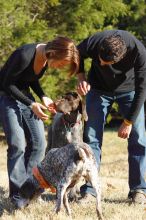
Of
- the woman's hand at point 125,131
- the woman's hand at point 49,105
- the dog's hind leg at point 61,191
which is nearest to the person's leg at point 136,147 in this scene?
the woman's hand at point 125,131

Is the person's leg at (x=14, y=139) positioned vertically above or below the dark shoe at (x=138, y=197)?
above

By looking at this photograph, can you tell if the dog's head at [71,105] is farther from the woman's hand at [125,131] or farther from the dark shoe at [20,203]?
the dark shoe at [20,203]

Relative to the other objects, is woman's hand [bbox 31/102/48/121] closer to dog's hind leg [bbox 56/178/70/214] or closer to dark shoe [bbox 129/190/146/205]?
dog's hind leg [bbox 56/178/70/214]

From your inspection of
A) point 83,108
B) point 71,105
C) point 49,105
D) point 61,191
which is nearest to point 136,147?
point 83,108

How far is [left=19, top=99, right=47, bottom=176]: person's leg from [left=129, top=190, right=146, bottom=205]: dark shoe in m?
1.17

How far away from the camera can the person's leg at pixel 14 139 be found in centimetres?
540

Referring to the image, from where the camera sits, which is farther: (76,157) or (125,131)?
(125,131)

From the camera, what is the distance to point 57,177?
15.8 ft

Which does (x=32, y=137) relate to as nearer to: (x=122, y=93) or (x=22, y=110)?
(x=22, y=110)

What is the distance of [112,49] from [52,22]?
1040 centimetres

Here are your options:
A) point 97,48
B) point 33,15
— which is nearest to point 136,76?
point 97,48

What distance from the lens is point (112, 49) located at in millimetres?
5020

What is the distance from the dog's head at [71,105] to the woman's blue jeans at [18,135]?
0.37 metres

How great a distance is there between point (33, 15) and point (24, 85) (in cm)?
941
